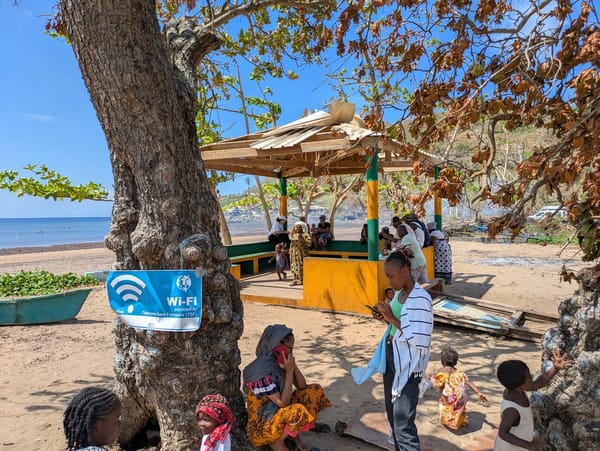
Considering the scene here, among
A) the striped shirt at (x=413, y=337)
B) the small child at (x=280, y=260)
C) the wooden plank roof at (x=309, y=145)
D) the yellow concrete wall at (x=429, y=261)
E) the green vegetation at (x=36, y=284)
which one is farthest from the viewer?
the small child at (x=280, y=260)

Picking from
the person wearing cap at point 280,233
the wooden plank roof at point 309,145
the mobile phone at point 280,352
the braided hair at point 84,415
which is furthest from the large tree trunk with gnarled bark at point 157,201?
the person wearing cap at point 280,233

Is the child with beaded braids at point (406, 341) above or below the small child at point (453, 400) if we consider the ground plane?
above

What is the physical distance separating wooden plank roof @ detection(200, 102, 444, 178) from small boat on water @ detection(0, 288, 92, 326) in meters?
3.76

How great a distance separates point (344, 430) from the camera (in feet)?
11.7

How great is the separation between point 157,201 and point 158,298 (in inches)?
28.3

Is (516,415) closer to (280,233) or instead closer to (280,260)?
(280,260)

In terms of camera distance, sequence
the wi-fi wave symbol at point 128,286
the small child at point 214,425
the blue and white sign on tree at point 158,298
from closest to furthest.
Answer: the small child at point 214,425, the blue and white sign on tree at point 158,298, the wi-fi wave symbol at point 128,286

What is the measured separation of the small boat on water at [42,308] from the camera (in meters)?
7.31

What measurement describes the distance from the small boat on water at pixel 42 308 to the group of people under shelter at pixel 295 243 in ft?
14.6

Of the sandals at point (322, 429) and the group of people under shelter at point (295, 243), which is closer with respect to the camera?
the sandals at point (322, 429)

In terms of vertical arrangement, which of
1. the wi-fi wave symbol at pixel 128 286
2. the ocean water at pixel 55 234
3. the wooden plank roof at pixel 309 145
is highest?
the wooden plank roof at pixel 309 145

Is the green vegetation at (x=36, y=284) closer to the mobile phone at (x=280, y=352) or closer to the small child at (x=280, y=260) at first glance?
the small child at (x=280, y=260)

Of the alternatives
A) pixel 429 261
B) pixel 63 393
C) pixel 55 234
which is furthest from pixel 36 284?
pixel 55 234

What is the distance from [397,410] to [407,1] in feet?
11.9
